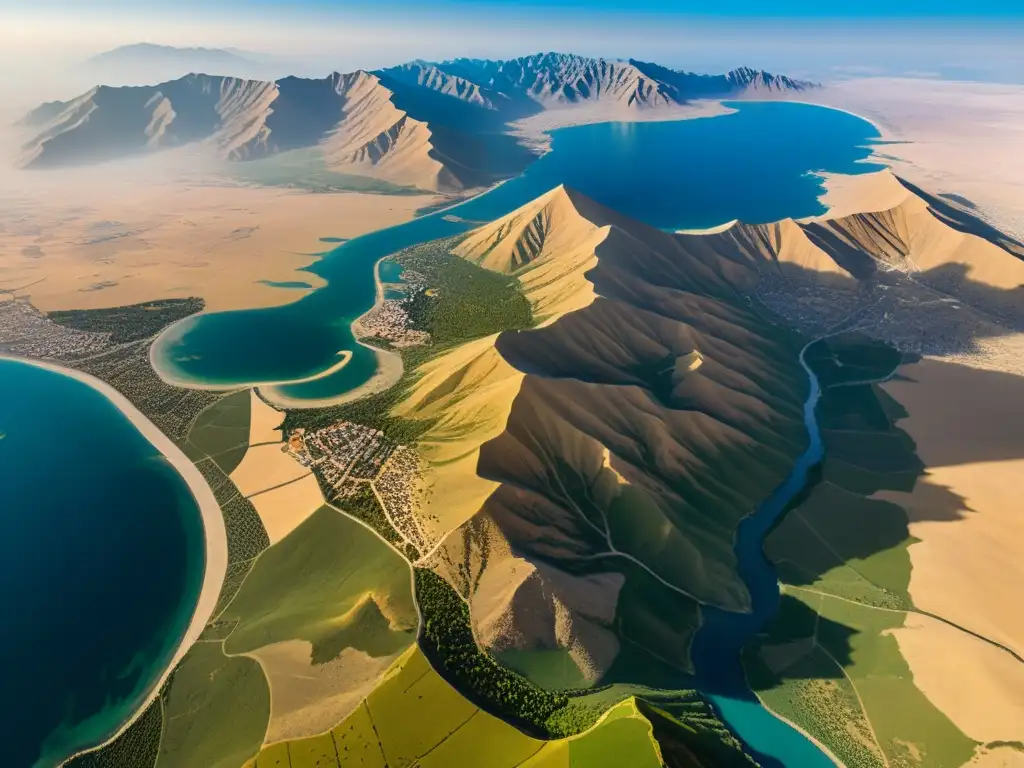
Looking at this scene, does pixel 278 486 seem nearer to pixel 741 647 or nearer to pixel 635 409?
pixel 635 409

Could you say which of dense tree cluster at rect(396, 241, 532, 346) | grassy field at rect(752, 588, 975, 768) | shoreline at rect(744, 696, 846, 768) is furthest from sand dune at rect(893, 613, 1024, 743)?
dense tree cluster at rect(396, 241, 532, 346)

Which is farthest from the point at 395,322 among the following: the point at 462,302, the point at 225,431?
the point at 225,431

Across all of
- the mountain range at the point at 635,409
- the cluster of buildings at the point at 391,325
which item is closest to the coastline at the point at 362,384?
the cluster of buildings at the point at 391,325

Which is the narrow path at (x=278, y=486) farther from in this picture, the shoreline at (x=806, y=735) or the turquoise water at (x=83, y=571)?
the shoreline at (x=806, y=735)

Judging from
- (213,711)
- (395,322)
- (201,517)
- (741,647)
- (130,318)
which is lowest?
(130,318)

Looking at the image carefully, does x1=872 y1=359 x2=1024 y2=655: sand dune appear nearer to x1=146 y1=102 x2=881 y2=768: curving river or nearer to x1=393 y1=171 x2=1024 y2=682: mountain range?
x1=146 y1=102 x2=881 y2=768: curving river

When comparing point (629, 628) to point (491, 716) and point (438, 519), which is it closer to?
point (491, 716)
